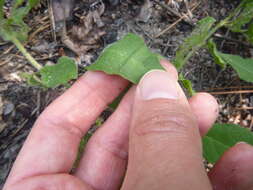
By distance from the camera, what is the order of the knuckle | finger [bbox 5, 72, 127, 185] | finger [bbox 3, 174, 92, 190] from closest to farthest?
the knuckle < finger [bbox 3, 174, 92, 190] < finger [bbox 5, 72, 127, 185]

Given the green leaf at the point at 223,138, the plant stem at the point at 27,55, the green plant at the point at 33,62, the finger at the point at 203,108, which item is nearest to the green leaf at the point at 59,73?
the green plant at the point at 33,62

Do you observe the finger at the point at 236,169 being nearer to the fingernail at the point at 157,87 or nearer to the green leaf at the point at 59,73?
the fingernail at the point at 157,87

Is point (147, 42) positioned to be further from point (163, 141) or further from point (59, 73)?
point (163, 141)

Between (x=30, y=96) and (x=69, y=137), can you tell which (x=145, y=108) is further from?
(x=30, y=96)

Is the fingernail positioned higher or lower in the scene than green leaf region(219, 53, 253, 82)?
higher

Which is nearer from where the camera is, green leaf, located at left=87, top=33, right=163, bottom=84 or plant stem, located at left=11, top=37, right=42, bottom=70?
green leaf, located at left=87, top=33, right=163, bottom=84

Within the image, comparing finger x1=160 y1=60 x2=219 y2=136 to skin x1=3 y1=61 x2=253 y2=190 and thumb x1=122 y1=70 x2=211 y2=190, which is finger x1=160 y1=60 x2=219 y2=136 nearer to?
skin x1=3 y1=61 x2=253 y2=190

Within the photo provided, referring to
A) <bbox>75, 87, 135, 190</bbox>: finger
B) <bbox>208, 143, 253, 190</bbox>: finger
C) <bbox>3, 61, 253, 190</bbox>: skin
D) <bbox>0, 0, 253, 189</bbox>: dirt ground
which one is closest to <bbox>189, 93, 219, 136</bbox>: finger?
<bbox>3, 61, 253, 190</bbox>: skin
